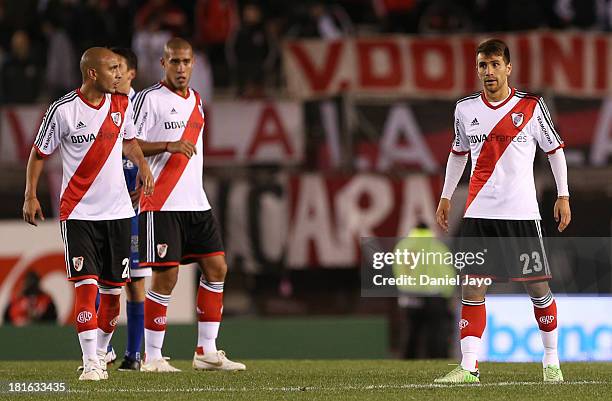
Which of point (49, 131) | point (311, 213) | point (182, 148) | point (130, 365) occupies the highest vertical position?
point (49, 131)

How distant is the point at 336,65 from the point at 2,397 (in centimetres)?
966

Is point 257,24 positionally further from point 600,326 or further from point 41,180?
point 600,326

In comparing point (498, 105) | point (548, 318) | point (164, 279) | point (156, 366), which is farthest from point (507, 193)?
point (156, 366)

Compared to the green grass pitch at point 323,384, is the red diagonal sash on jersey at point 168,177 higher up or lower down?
higher up

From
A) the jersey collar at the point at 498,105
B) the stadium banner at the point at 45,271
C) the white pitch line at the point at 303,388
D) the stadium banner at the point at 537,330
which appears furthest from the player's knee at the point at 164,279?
the stadium banner at the point at 45,271

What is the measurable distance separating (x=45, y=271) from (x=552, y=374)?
7.96 metres

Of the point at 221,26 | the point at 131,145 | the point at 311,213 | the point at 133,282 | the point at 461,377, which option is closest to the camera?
the point at 461,377

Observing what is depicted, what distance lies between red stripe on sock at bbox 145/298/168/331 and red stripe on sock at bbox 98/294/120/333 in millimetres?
224

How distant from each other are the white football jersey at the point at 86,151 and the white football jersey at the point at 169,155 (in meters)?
0.52

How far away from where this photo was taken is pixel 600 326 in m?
14.0

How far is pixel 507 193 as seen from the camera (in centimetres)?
859

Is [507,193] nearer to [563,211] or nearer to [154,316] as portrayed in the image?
[563,211]

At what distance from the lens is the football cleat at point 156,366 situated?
948cm

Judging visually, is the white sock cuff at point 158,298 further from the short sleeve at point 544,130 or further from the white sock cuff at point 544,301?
the short sleeve at point 544,130
